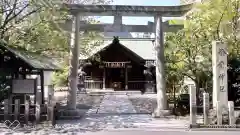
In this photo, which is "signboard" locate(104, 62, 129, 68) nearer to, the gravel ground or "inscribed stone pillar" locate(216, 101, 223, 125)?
the gravel ground

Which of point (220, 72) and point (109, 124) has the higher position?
point (220, 72)

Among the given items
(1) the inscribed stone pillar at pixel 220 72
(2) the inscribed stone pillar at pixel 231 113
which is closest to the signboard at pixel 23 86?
(1) the inscribed stone pillar at pixel 220 72

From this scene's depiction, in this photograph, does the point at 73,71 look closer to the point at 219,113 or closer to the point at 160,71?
the point at 160,71

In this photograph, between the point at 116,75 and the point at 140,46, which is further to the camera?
the point at 140,46

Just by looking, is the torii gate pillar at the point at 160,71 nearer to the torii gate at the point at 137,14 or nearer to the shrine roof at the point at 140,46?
the torii gate at the point at 137,14

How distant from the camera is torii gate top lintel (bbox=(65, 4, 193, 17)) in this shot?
14328 mm

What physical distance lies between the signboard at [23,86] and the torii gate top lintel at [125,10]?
4.01 m

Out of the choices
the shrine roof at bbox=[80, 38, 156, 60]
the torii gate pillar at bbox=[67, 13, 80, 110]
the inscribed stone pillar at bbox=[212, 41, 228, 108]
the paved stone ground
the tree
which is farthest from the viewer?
the shrine roof at bbox=[80, 38, 156, 60]

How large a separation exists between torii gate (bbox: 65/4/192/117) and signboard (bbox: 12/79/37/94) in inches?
71.7

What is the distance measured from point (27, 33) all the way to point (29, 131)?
578 centimetres

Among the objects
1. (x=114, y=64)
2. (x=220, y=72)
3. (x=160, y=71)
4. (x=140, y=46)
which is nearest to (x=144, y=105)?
(x=160, y=71)

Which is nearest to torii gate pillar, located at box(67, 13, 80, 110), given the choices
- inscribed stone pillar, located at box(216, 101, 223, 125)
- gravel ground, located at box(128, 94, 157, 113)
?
gravel ground, located at box(128, 94, 157, 113)

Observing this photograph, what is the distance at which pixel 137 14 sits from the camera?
48.3ft

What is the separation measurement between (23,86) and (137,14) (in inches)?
257
